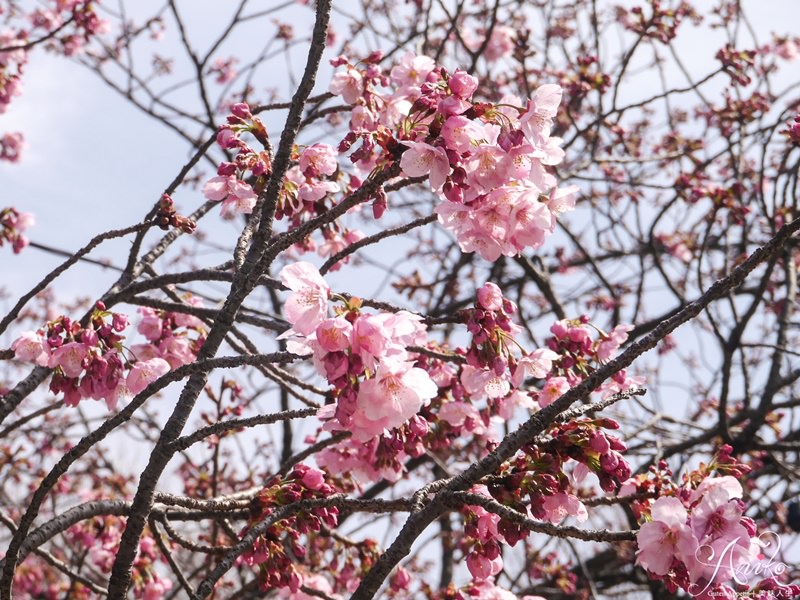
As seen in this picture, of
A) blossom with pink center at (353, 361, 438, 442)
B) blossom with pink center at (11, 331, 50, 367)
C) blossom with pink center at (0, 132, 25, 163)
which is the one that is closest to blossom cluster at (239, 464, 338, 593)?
blossom with pink center at (353, 361, 438, 442)

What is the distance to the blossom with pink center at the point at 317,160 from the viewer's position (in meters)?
2.35

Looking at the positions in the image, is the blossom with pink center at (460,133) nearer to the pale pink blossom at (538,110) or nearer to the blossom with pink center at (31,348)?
the pale pink blossom at (538,110)


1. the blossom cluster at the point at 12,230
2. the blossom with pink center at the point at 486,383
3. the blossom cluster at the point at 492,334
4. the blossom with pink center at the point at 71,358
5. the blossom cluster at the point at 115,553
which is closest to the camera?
the blossom cluster at the point at 492,334

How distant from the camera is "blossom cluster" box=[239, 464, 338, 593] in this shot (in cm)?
199

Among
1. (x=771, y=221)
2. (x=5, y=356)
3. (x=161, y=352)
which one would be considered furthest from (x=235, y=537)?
(x=771, y=221)

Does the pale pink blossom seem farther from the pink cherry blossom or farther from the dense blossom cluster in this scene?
the dense blossom cluster

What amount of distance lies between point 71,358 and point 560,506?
1458 millimetres

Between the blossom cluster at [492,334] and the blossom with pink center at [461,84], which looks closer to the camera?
the blossom with pink center at [461,84]

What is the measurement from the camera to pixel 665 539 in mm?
1588

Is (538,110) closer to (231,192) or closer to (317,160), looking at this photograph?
(317,160)

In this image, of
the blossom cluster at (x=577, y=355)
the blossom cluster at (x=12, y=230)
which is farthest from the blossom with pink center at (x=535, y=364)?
the blossom cluster at (x=12, y=230)

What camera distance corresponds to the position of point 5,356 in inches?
88.4

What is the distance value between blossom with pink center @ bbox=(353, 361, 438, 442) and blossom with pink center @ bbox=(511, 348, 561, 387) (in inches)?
28.2

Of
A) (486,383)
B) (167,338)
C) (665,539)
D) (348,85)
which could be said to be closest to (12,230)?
(167,338)
